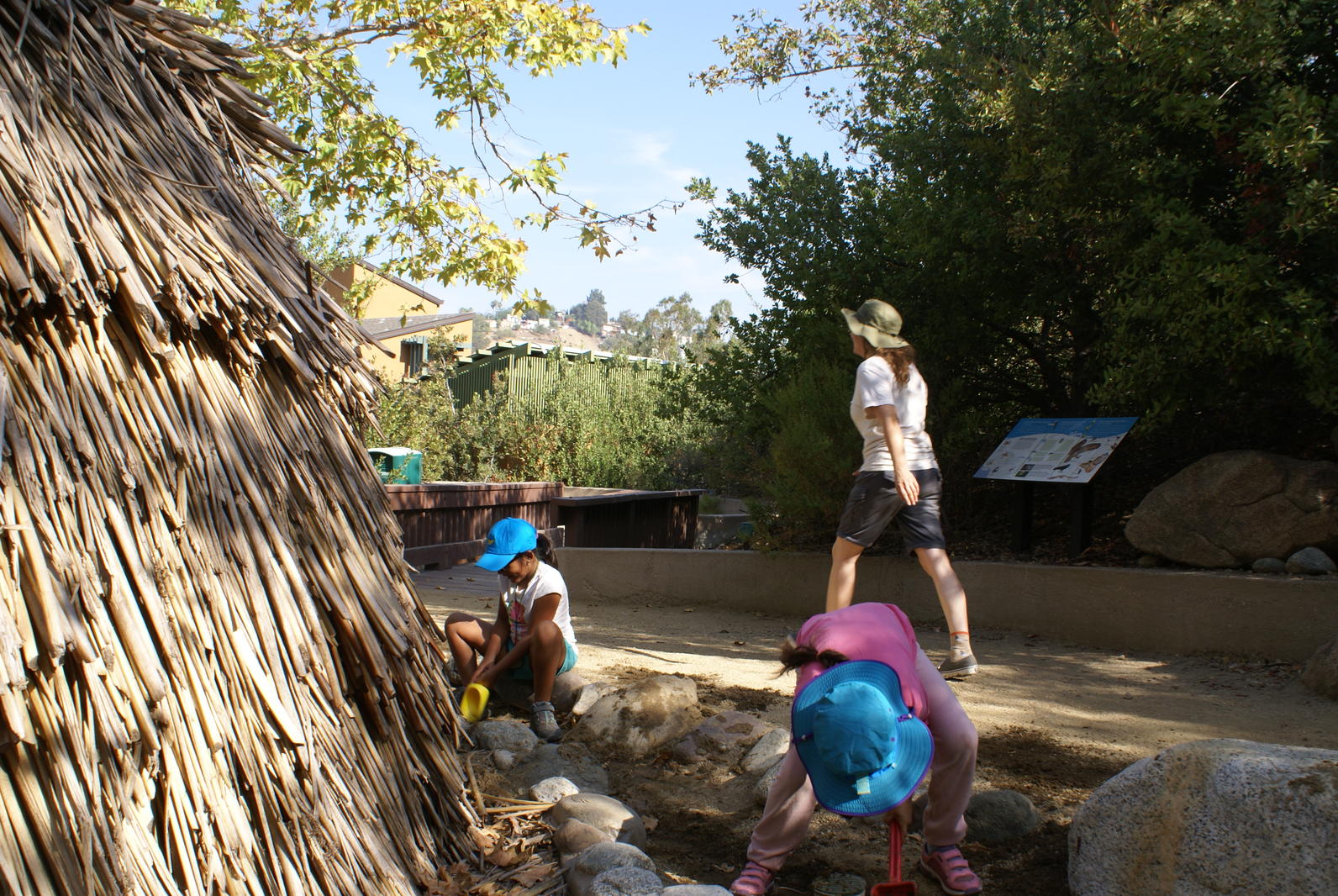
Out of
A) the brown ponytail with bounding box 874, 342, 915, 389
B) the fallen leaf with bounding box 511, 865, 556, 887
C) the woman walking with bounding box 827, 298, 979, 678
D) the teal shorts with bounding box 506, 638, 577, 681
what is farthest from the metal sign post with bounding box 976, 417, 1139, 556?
the fallen leaf with bounding box 511, 865, 556, 887

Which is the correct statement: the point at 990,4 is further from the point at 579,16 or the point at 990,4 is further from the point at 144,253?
the point at 144,253

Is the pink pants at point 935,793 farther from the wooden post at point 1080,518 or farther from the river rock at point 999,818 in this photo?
the wooden post at point 1080,518

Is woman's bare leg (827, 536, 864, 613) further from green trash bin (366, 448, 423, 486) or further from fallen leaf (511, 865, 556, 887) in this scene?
green trash bin (366, 448, 423, 486)

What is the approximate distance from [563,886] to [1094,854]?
1.55 m

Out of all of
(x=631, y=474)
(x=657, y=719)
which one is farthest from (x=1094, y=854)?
(x=631, y=474)

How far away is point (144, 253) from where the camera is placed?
8.89 ft

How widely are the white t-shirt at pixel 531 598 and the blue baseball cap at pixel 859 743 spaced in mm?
2302

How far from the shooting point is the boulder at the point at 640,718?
14.8 ft

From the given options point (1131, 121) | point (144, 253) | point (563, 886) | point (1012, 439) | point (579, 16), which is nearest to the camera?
point (144, 253)

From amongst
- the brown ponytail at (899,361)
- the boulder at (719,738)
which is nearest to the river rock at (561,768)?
the boulder at (719,738)

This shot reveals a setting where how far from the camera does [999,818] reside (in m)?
3.46

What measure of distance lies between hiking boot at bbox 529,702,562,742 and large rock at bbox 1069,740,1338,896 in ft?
7.58

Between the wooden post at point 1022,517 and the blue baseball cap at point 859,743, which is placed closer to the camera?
the blue baseball cap at point 859,743

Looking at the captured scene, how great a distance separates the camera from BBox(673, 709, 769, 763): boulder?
4305 millimetres
